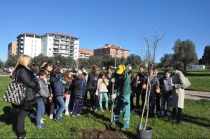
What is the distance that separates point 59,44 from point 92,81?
128 m

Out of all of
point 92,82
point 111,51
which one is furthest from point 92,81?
point 111,51

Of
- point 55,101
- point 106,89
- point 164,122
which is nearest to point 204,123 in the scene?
point 164,122

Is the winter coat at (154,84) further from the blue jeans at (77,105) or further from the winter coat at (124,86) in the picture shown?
the blue jeans at (77,105)

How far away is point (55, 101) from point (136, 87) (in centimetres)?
358

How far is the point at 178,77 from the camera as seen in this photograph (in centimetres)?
751

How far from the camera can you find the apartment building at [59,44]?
427 ft

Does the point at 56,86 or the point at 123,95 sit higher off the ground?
the point at 56,86

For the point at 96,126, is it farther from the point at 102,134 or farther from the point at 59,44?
the point at 59,44

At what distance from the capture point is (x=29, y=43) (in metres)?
132

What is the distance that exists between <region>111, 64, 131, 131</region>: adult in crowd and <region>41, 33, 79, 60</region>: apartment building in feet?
404

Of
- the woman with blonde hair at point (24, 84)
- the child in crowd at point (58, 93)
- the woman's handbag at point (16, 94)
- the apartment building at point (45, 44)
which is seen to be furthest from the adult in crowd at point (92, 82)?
the apartment building at point (45, 44)

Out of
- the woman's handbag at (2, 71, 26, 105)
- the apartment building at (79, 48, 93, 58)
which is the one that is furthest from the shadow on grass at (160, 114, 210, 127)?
the apartment building at (79, 48, 93, 58)

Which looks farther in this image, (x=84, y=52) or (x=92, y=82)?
(x=84, y=52)

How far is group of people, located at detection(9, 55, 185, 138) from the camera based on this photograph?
5.61 meters
